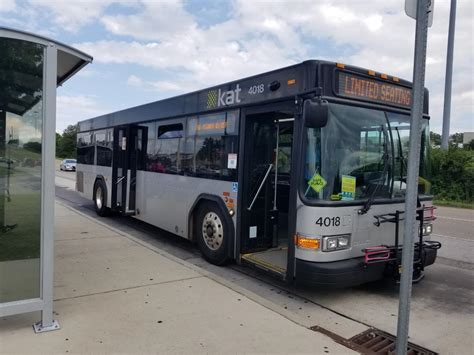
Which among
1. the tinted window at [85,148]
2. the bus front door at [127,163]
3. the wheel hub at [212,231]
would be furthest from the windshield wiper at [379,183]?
the tinted window at [85,148]

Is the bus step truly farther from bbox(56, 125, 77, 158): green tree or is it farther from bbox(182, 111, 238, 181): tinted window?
bbox(56, 125, 77, 158): green tree

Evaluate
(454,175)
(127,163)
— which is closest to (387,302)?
(127,163)

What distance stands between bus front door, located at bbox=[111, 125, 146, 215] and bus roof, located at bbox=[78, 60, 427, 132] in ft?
2.83

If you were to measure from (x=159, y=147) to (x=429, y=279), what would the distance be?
210 inches

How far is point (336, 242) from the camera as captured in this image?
15.5 feet

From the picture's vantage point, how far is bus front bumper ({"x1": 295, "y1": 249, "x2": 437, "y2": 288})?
4.61 metres

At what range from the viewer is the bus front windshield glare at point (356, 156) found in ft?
15.5

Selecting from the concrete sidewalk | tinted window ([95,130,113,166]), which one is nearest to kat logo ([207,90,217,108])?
the concrete sidewalk

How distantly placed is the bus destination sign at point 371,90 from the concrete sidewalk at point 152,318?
269 centimetres

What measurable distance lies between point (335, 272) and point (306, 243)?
1.47 ft

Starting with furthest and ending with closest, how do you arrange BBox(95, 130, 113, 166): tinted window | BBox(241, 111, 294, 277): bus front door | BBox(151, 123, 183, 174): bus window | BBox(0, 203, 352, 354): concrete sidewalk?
BBox(95, 130, 113, 166): tinted window < BBox(151, 123, 183, 174): bus window < BBox(241, 111, 294, 277): bus front door < BBox(0, 203, 352, 354): concrete sidewalk

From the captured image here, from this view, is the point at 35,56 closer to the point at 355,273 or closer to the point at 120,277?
the point at 120,277

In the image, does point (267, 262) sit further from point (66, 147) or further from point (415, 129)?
point (66, 147)

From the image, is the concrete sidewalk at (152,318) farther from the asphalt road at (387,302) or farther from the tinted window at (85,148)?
the tinted window at (85,148)
